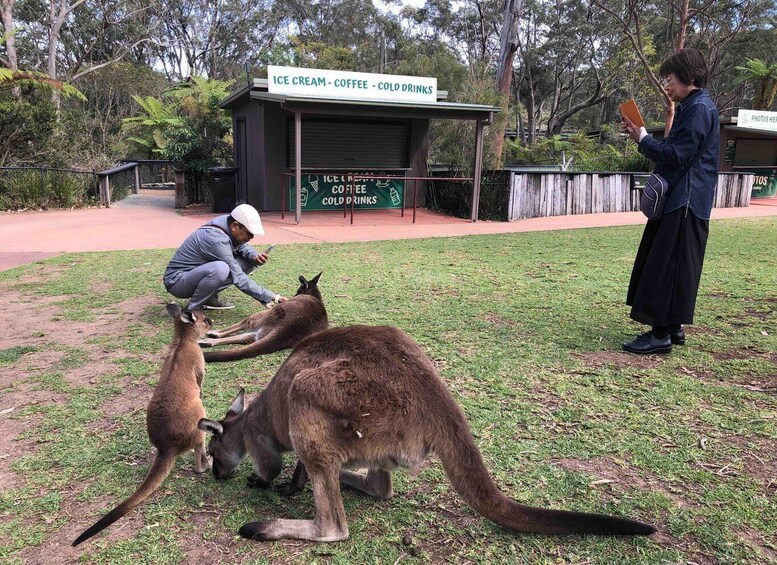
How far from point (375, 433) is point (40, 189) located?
16170 mm

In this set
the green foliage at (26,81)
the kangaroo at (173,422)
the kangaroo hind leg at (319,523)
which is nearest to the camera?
the kangaroo hind leg at (319,523)

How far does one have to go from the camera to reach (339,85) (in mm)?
13930

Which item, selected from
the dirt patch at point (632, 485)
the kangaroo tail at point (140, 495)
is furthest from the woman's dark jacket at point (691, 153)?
the kangaroo tail at point (140, 495)

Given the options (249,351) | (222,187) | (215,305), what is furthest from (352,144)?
(249,351)

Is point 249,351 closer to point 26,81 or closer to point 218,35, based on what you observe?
point 26,81

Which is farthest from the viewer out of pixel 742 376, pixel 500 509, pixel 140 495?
pixel 742 376

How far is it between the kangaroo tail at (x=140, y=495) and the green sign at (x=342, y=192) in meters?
13.4

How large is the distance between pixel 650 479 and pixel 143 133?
28326 millimetres

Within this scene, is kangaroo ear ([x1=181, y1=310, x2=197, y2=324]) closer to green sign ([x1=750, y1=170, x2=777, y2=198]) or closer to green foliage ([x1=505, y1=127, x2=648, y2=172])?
green sign ([x1=750, y1=170, x2=777, y2=198])

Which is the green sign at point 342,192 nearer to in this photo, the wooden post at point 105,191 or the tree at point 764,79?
the wooden post at point 105,191

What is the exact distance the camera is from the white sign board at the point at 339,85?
13.5m

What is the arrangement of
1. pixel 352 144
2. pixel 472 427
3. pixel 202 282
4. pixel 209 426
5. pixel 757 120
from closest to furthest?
pixel 209 426 < pixel 472 427 < pixel 202 282 < pixel 352 144 < pixel 757 120

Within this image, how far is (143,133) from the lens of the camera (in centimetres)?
2692

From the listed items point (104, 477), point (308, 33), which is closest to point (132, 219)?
point (104, 477)
